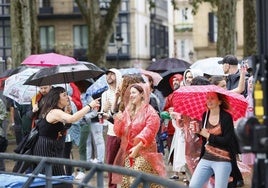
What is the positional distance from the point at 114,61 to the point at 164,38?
16.0 meters

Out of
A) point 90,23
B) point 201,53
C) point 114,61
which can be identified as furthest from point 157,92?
point 201,53

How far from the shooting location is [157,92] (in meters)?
15.5

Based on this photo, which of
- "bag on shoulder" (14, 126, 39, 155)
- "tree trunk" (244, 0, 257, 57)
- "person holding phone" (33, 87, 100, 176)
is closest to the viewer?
"person holding phone" (33, 87, 100, 176)

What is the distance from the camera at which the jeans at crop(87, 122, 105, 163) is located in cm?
1374

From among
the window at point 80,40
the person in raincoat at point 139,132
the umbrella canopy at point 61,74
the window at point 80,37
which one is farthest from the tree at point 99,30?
the window at point 80,37

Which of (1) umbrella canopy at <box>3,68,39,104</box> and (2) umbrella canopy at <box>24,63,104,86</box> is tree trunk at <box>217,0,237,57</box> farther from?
(2) umbrella canopy at <box>24,63,104,86</box>

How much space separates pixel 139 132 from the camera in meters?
9.30

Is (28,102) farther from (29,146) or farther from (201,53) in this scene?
(201,53)

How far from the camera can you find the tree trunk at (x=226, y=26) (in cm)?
2752

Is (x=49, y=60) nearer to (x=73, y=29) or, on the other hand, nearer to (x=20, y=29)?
(x=20, y=29)

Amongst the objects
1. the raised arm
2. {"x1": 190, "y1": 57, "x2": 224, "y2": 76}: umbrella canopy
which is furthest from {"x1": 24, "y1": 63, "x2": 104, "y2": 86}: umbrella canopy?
the raised arm

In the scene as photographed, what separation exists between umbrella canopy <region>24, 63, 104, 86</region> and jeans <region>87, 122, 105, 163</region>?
1.22 metres

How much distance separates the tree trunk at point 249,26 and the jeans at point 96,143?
1257 centimetres

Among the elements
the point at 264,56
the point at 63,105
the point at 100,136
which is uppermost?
the point at 264,56
